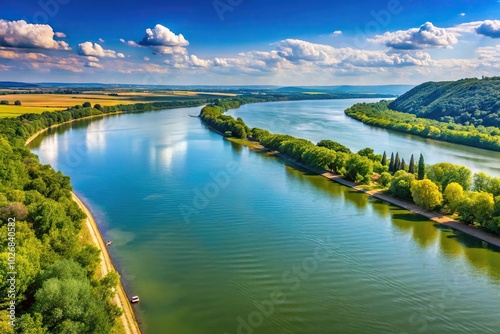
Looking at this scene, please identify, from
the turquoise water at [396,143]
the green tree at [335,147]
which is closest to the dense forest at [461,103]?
the turquoise water at [396,143]

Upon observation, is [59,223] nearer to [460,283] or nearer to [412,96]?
[460,283]

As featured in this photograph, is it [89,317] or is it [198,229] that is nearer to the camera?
[89,317]

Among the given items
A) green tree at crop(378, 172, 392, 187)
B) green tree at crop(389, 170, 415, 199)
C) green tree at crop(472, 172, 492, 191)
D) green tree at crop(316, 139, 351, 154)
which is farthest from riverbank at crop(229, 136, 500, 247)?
green tree at crop(316, 139, 351, 154)

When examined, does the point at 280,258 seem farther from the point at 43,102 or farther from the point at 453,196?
the point at 43,102

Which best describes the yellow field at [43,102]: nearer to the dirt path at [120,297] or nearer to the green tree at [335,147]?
the green tree at [335,147]

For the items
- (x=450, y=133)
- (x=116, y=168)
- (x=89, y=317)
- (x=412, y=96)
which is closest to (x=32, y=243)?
(x=89, y=317)

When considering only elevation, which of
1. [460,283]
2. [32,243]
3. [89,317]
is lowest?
[460,283]

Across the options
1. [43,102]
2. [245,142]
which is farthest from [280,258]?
[43,102]
